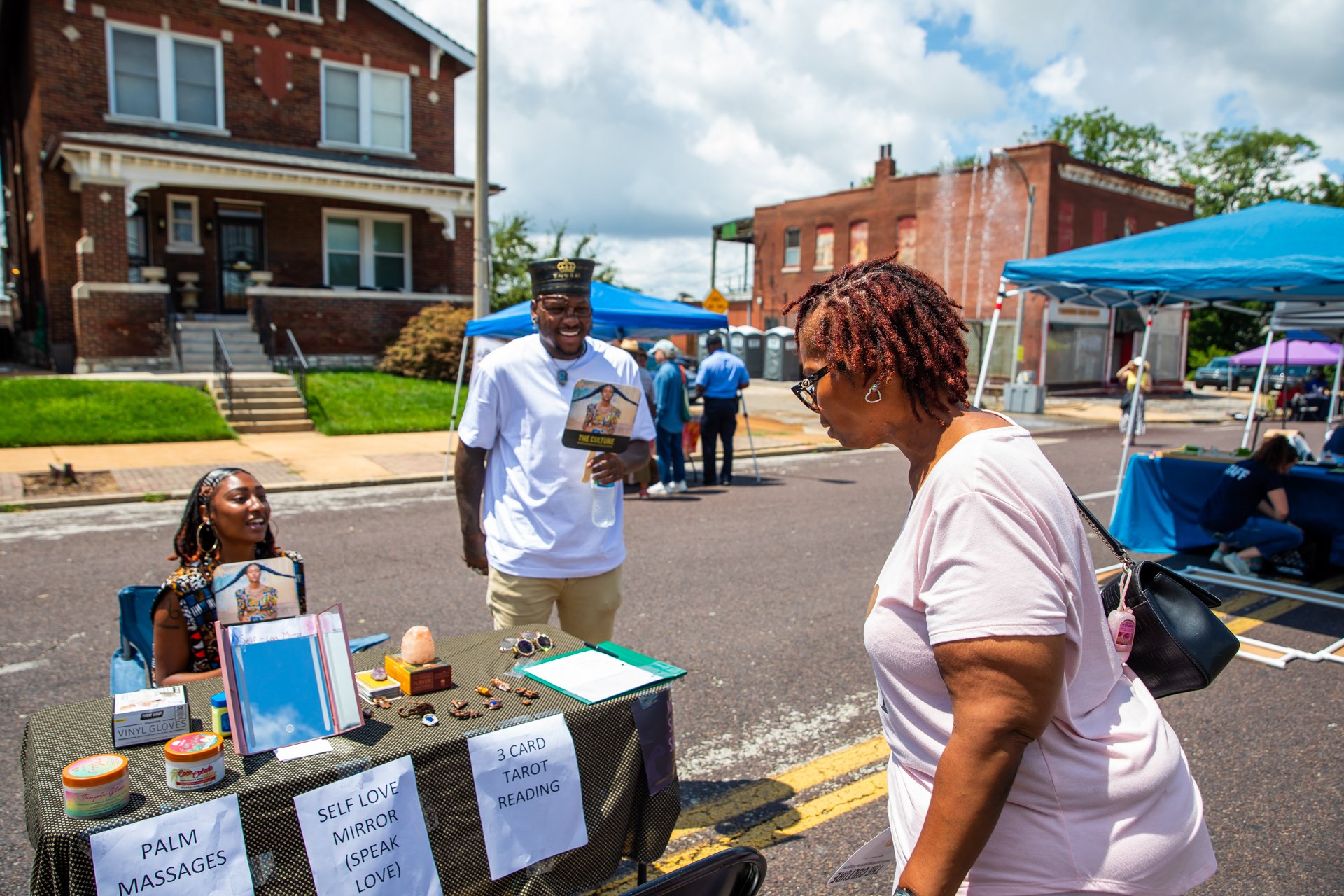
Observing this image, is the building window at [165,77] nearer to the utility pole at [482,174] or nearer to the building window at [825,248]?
the utility pole at [482,174]

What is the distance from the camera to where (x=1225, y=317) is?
155 feet

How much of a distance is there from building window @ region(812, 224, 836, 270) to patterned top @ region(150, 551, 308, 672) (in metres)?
35.0

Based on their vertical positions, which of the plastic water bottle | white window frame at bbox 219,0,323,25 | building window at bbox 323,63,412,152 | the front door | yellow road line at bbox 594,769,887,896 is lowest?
yellow road line at bbox 594,769,887,896

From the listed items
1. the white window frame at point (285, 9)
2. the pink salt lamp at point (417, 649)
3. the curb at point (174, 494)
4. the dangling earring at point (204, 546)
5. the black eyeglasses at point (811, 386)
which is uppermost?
the white window frame at point (285, 9)

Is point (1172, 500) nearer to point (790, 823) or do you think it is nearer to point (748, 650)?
point (748, 650)

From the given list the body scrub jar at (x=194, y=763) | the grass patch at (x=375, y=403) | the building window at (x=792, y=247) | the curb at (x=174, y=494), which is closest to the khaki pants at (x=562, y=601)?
the body scrub jar at (x=194, y=763)

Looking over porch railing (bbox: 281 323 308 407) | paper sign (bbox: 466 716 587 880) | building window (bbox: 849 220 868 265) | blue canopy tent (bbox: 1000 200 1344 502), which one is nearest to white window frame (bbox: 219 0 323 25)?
porch railing (bbox: 281 323 308 407)

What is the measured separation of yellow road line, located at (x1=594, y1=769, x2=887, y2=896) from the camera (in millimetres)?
3154

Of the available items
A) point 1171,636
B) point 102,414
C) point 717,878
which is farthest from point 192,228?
point 1171,636

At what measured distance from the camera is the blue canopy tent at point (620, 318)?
34.2ft

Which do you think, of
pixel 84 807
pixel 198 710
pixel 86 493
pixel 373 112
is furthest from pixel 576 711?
pixel 373 112

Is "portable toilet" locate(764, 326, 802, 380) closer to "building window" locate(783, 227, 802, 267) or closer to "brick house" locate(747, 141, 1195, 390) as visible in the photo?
"brick house" locate(747, 141, 1195, 390)

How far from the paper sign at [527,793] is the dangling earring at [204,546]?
1449 mm

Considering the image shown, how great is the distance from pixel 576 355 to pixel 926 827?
2453 millimetres
